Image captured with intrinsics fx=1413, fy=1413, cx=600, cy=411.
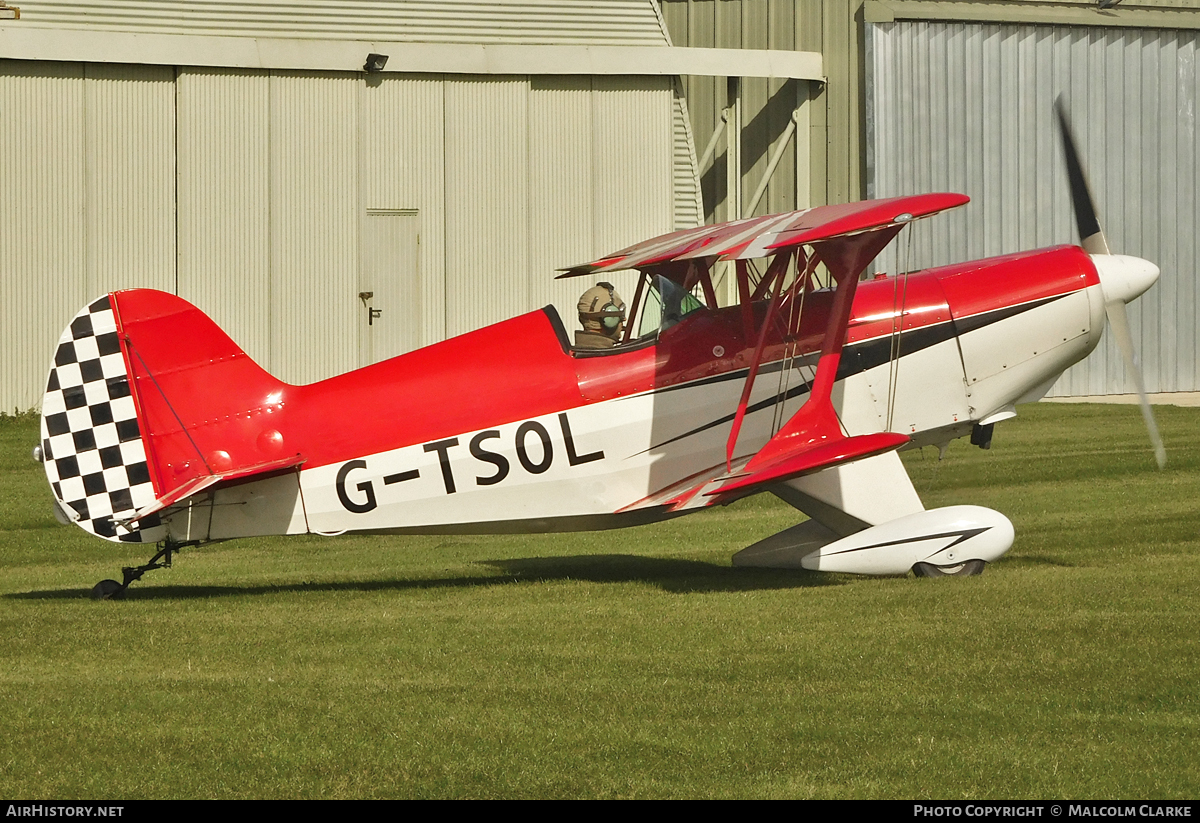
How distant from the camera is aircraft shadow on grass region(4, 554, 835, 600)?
9852mm

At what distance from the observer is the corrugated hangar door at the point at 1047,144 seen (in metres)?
25.2

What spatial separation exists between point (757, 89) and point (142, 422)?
19.0m

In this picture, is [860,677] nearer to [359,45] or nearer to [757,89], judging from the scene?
[359,45]

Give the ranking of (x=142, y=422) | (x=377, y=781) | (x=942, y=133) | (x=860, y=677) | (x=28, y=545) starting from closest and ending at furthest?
(x=377, y=781) < (x=860, y=677) < (x=142, y=422) < (x=28, y=545) < (x=942, y=133)

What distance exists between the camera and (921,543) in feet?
30.9

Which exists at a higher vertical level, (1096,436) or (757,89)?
(757,89)

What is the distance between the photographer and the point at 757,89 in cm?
2633

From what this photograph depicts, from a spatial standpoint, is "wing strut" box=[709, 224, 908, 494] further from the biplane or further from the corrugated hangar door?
the corrugated hangar door

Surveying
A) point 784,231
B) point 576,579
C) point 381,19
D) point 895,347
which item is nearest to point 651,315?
point 784,231

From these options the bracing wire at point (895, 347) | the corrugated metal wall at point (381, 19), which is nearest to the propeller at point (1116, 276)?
the bracing wire at point (895, 347)

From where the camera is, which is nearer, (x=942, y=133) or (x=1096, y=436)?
(x=1096, y=436)

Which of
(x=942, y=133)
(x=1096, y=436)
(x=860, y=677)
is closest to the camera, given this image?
(x=860, y=677)

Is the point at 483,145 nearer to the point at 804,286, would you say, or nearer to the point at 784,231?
the point at 804,286

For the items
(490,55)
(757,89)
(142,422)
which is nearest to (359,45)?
(490,55)
